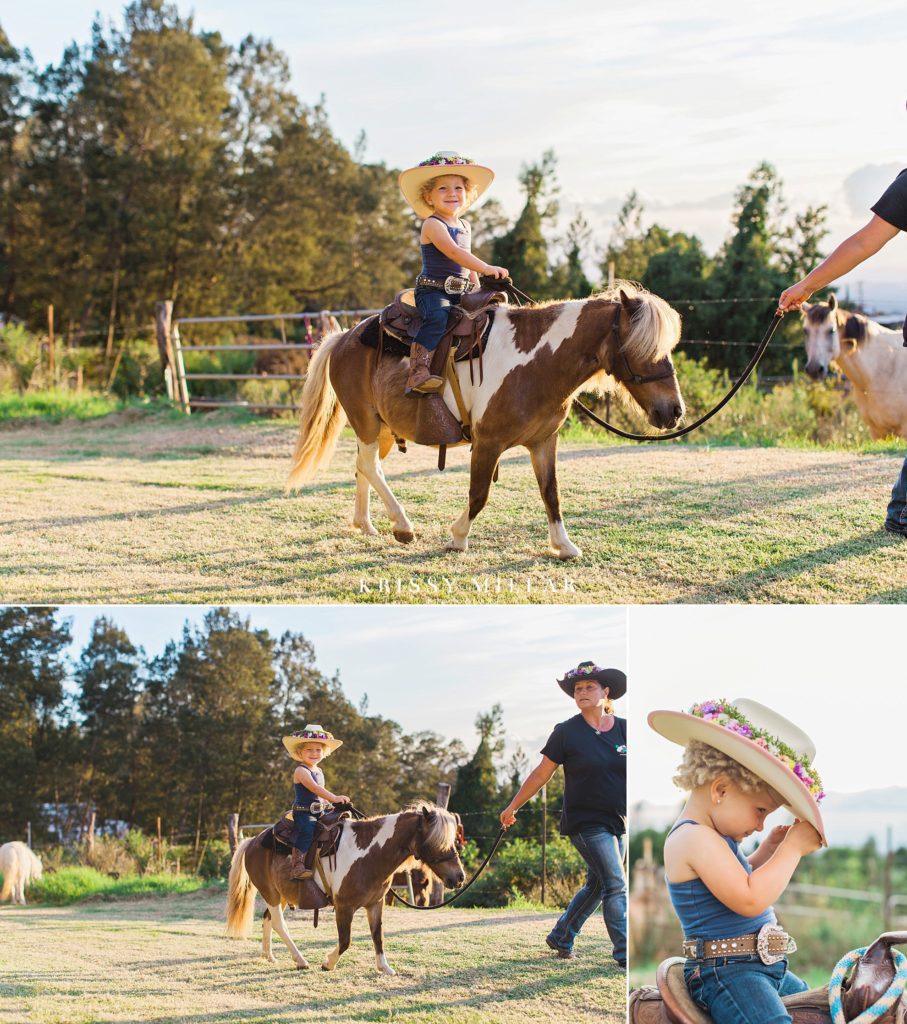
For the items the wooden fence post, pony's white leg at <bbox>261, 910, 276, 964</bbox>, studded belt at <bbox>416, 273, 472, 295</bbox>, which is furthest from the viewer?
the wooden fence post

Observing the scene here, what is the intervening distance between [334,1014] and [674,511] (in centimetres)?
376

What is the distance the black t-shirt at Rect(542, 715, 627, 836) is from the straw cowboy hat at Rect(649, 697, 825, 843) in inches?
48.3

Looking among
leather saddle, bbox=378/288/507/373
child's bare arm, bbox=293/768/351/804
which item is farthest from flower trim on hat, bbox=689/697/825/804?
leather saddle, bbox=378/288/507/373

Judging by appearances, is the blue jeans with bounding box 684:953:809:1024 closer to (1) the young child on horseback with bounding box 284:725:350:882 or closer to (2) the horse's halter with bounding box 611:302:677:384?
(1) the young child on horseback with bounding box 284:725:350:882

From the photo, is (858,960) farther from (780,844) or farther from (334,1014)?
(334,1014)

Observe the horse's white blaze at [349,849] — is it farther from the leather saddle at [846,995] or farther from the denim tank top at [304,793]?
the leather saddle at [846,995]

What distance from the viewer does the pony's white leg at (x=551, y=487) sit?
19.2ft

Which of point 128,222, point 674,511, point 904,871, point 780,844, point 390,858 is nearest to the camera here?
point 780,844

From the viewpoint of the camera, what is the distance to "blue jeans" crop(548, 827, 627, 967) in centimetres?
452

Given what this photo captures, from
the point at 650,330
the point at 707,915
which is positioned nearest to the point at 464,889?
the point at 707,915

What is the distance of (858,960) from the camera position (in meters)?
3.32

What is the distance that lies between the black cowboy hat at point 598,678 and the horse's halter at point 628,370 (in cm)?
144

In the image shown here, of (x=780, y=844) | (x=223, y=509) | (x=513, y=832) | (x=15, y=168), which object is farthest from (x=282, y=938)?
(x=15, y=168)

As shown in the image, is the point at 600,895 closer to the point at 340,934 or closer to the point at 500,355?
the point at 340,934
